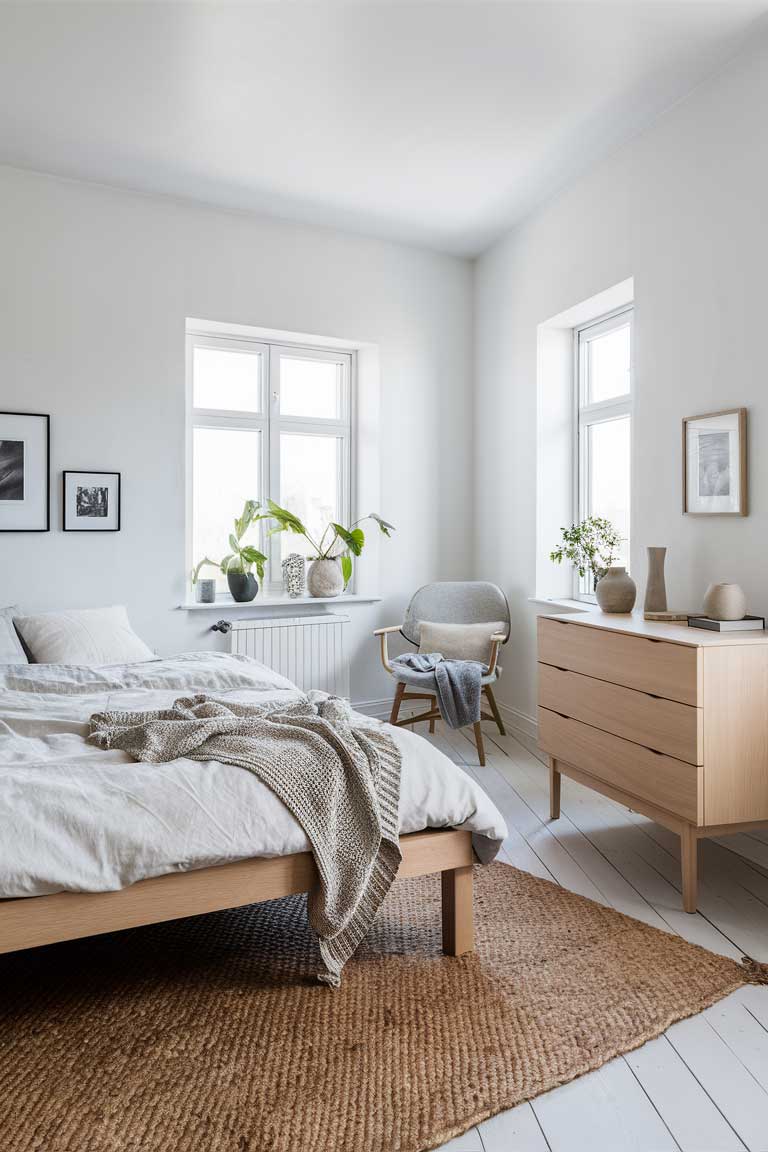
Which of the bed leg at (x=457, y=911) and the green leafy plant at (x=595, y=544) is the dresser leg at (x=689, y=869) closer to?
the bed leg at (x=457, y=911)

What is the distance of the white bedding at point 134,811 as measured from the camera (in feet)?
5.09

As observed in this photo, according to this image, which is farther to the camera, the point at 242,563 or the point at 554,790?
the point at 242,563

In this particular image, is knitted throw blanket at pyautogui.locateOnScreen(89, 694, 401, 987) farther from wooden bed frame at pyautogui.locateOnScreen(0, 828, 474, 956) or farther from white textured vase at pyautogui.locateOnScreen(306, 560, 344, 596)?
white textured vase at pyautogui.locateOnScreen(306, 560, 344, 596)

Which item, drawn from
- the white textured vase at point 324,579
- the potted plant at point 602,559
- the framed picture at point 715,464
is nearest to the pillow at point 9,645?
the white textured vase at point 324,579

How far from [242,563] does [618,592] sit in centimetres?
206

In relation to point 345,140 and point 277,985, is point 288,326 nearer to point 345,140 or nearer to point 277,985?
point 345,140

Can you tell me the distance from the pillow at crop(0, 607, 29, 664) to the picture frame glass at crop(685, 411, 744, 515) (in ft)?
8.99

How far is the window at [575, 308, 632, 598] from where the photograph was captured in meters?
3.76

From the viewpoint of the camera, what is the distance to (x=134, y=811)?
1640 mm

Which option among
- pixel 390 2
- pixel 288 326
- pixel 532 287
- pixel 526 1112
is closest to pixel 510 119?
pixel 390 2

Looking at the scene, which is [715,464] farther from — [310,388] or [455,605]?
[310,388]

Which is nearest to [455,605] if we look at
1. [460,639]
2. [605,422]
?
[460,639]

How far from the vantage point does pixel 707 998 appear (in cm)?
182

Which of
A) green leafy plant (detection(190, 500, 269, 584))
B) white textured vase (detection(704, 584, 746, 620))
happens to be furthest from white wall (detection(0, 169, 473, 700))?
white textured vase (detection(704, 584, 746, 620))
